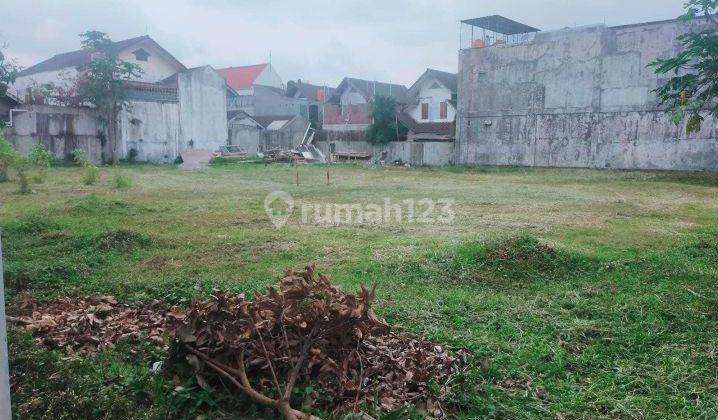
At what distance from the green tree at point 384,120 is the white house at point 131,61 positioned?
10576 millimetres

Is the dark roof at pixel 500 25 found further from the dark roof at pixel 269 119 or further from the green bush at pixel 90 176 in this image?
the green bush at pixel 90 176

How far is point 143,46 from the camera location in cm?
2761

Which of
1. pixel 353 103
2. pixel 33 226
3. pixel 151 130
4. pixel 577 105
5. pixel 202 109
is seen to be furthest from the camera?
pixel 353 103

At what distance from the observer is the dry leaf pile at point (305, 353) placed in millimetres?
2646

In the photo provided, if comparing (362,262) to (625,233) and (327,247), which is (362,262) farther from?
(625,233)

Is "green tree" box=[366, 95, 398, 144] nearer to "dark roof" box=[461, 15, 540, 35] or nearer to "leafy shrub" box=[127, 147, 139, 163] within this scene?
"dark roof" box=[461, 15, 540, 35]

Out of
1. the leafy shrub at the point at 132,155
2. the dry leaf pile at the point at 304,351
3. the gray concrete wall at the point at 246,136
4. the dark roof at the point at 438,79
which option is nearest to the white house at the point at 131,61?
the leafy shrub at the point at 132,155

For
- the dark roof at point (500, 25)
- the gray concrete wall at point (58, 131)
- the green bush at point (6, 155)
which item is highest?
the dark roof at point (500, 25)

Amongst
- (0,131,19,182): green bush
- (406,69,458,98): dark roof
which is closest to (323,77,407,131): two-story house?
(406,69,458,98): dark roof

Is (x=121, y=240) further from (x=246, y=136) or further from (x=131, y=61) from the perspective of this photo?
(x=246, y=136)

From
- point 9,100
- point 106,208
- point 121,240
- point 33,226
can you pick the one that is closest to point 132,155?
point 9,100

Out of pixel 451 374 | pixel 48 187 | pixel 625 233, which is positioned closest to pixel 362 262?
pixel 451 374

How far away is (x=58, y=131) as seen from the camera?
21109 mm

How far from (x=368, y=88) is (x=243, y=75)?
41.4 ft
